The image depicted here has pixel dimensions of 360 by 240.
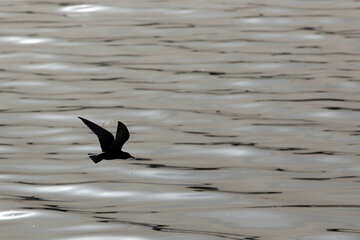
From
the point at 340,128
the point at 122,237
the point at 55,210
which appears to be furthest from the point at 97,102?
the point at 122,237

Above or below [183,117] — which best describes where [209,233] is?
below

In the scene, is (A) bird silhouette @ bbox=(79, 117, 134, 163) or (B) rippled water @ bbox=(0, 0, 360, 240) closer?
(A) bird silhouette @ bbox=(79, 117, 134, 163)

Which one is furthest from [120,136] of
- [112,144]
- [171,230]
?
[171,230]

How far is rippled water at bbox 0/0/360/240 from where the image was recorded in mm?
7164

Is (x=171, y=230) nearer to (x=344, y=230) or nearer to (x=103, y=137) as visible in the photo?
(x=103, y=137)

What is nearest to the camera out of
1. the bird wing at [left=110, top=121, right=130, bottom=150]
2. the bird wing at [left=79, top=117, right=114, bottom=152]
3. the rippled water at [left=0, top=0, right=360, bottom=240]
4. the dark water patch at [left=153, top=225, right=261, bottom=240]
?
the bird wing at [left=110, top=121, right=130, bottom=150]

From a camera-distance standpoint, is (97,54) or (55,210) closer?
(55,210)

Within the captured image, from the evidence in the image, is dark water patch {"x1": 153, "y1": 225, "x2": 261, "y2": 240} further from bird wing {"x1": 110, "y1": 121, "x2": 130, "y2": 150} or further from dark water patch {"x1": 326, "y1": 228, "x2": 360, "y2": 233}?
bird wing {"x1": 110, "y1": 121, "x2": 130, "y2": 150}

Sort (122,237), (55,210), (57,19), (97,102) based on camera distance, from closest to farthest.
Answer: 1. (122,237)
2. (55,210)
3. (97,102)
4. (57,19)

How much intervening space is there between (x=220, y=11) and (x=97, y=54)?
6.95 feet

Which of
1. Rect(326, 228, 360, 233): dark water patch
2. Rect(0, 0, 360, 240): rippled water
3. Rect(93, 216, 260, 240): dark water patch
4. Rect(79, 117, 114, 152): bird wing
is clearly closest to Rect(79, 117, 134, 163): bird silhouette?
Rect(79, 117, 114, 152): bird wing

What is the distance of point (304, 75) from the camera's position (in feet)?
36.0

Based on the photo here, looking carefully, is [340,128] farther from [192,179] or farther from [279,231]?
[279,231]

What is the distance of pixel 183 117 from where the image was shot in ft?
31.8
